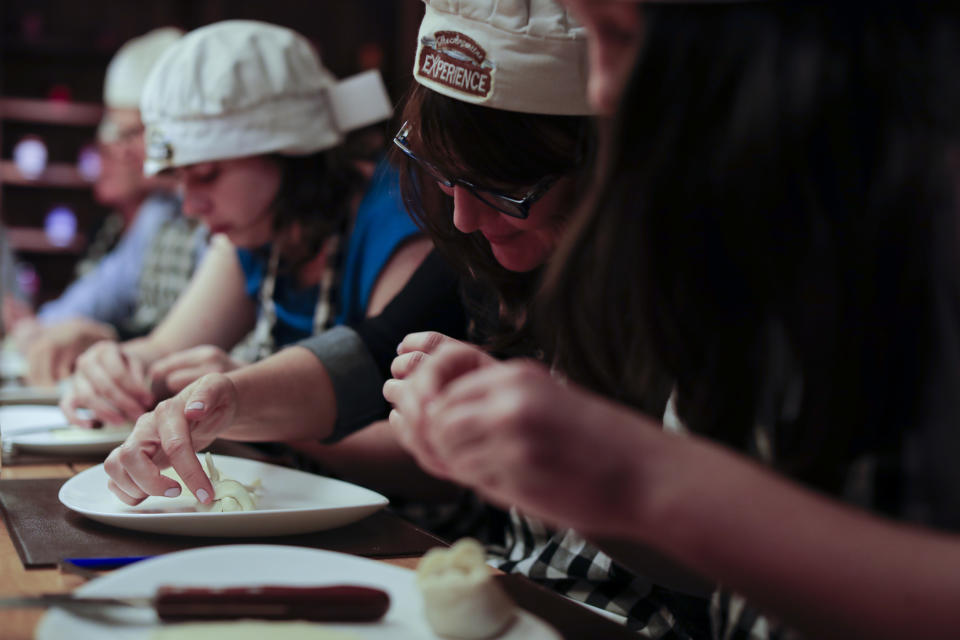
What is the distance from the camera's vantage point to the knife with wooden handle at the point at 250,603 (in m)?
0.64

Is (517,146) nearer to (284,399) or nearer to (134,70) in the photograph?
(284,399)

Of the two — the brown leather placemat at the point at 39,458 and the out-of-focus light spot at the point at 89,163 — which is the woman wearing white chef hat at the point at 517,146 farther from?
the out-of-focus light spot at the point at 89,163

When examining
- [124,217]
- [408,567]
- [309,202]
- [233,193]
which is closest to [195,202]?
[233,193]

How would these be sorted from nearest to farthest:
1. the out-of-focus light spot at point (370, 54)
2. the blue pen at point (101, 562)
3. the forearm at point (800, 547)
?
the forearm at point (800, 547)
the blue pen at point (101, 562)
the out-of-focus light spot at point (370, 54)

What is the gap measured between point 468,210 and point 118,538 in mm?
474

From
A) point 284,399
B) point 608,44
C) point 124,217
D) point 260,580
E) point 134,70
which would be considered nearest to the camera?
point 608,44

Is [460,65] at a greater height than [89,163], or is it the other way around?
[460,65]

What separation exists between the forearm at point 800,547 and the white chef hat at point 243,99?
54.2 inches

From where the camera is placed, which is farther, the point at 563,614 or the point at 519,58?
the point at 519,58

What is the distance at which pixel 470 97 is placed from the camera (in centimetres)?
97

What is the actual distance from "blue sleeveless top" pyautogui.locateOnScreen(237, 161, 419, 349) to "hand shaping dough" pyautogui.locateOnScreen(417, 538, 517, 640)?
3.17 feet

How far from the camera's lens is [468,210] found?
107 cm

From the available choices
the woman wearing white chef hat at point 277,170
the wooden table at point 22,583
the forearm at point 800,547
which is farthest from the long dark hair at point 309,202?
the forearm at point 800,547

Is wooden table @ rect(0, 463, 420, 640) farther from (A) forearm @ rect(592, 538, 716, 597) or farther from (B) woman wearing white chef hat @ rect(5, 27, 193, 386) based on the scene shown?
(B) woman wearing white chef hat @ rect(5, 27, 193, 386)
